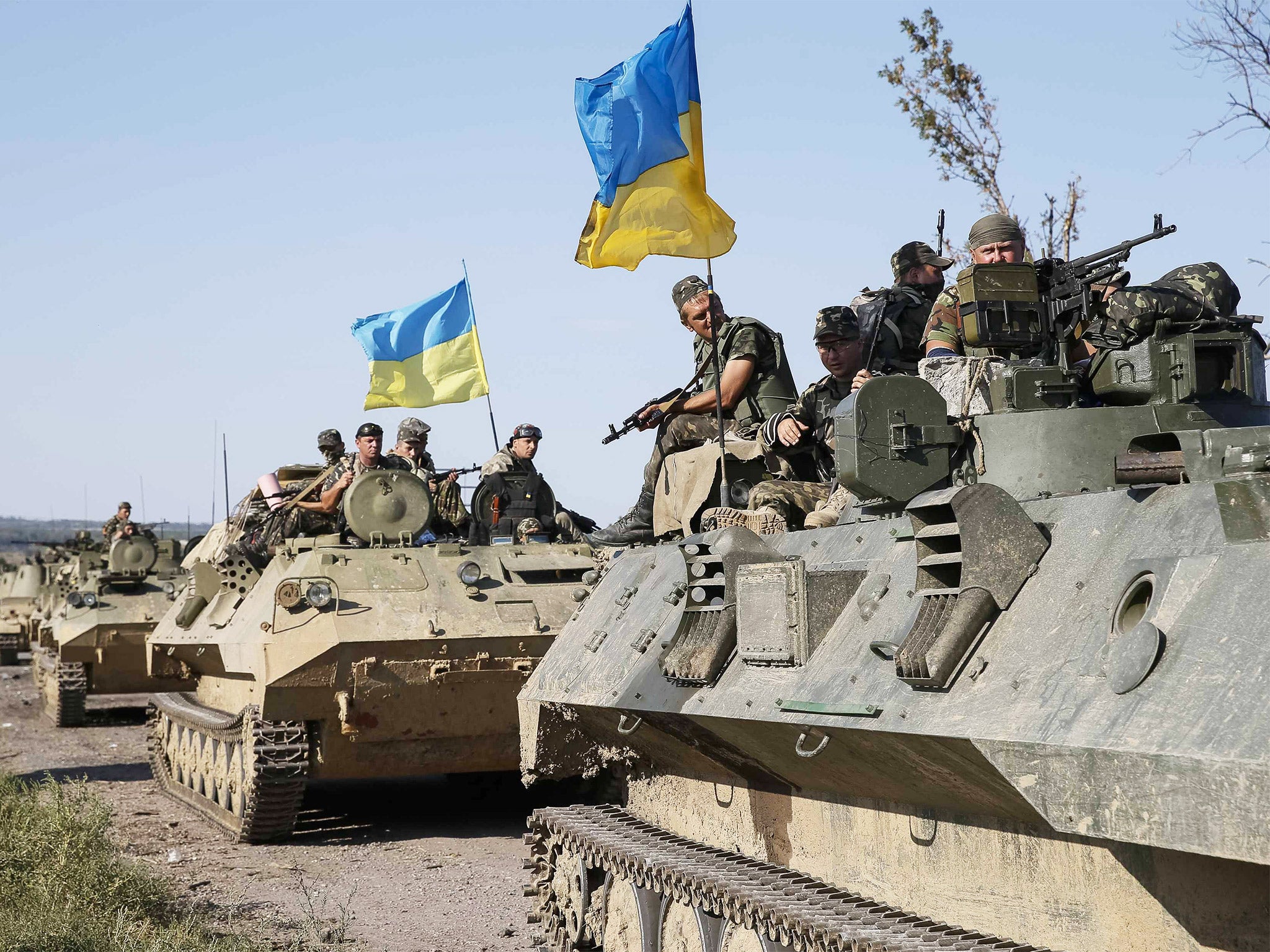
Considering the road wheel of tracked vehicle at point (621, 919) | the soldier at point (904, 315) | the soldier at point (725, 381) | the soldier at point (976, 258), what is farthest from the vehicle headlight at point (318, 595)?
the soldier at point (976, 258)

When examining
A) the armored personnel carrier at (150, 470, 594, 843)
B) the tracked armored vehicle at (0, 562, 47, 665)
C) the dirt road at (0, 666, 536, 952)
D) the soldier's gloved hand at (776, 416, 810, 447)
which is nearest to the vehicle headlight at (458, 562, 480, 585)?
the armored personnel carrier at (150, 470, 594, 843)

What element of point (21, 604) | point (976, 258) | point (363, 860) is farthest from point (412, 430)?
point (21, 604)

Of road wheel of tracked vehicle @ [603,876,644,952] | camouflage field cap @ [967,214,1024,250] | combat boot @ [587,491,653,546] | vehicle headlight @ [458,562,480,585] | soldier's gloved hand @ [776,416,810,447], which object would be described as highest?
camouflage field cap @ [967,214,1024,250]

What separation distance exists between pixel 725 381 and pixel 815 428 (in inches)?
36.9

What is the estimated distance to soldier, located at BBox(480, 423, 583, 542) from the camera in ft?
44.6

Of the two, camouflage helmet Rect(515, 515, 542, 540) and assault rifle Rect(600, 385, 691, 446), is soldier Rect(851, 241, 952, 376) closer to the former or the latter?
assault rifle Rect(600, 385, 691, 446)

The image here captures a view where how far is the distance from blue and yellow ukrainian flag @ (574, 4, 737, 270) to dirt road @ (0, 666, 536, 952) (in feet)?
12.6

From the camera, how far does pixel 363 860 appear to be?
1054cm

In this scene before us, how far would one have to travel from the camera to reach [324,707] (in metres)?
10.9

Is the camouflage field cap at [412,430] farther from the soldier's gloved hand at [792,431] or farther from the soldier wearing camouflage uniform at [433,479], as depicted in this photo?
the soldier's gloved hand at [792,431]

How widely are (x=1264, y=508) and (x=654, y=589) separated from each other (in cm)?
378

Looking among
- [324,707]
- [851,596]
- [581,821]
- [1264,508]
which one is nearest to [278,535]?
[324,707]

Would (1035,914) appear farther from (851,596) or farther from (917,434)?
(917,434)

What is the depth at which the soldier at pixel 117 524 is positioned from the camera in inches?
974
